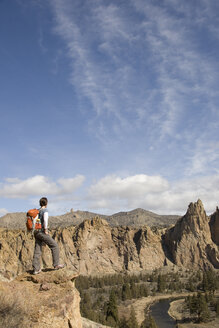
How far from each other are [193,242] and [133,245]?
3128 cm

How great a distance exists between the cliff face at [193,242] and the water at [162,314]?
53.3 meters

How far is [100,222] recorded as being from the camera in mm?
148375

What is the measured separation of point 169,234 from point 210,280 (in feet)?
186

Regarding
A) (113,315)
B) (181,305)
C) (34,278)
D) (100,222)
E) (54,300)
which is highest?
(100,222)

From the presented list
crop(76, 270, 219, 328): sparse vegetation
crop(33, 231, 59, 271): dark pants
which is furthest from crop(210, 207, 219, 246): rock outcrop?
crop(33, 231, 59, 271): dark pants

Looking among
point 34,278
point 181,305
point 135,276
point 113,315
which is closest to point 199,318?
point 181,305

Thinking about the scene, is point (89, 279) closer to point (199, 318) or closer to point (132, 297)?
point (132, 297)

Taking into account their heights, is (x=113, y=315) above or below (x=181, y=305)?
above

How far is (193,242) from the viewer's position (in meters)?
144

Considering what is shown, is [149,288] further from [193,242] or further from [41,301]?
[41,301]

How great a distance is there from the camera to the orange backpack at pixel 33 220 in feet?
31.8

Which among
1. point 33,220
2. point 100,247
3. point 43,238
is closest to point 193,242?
point 100,247

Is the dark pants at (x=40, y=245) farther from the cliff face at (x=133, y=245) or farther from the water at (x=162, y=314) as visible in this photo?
the cliff face at (x=133, y=245)

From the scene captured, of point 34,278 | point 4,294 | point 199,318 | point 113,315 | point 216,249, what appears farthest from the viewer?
point 216,249
